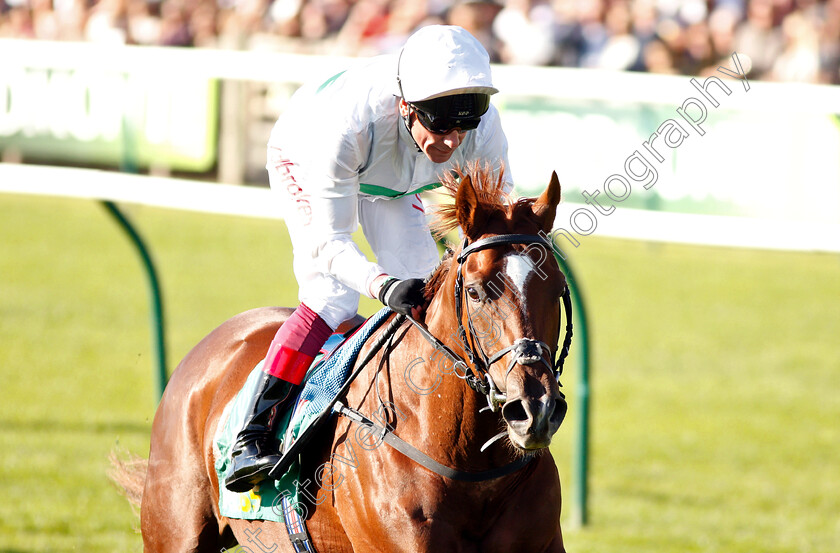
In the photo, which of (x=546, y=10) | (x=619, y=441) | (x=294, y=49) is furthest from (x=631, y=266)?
(x=619, y=441)

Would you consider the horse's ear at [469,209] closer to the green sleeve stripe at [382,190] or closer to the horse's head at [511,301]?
the horse's head at [511,301]

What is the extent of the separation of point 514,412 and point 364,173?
43.2 inches

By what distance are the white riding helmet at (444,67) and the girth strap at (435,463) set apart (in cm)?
92

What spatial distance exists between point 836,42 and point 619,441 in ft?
21.7

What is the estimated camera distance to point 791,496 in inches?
276

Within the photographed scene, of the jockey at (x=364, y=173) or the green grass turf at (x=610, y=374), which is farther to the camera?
the green grass turf at (x=610, y=374)

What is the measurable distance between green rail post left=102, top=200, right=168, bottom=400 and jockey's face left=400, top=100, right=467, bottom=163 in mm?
3101

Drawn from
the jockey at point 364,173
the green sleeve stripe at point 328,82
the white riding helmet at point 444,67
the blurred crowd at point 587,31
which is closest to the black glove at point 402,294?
the jockey at point 364,173

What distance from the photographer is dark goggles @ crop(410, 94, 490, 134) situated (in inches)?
121

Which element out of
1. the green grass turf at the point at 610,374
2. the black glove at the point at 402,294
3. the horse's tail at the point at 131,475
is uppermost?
the black glove at the point at 402,294

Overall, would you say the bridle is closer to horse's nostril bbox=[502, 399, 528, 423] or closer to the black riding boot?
horse's nostril bbox=[502, 399, 528, 423]

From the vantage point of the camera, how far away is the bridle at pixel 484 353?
→ 8.53 feet

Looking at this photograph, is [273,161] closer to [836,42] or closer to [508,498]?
[508,498]

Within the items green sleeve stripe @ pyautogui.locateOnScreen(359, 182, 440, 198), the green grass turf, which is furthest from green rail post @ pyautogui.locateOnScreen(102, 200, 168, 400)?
green sleeve stripe @ pyautogui.locateOnScreen(359, 182, 440, 198)
